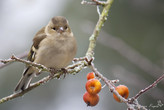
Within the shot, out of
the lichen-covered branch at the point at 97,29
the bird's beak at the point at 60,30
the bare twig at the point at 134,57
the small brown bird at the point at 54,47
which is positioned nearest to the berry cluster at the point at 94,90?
the lichen-covered branch at the point at 97,29

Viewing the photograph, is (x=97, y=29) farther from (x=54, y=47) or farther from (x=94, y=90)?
(x=94, y=90)

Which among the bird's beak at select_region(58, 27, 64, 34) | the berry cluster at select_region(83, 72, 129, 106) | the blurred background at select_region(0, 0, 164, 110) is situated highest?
the bird's beak at select_region(58, 27, 64, 34)

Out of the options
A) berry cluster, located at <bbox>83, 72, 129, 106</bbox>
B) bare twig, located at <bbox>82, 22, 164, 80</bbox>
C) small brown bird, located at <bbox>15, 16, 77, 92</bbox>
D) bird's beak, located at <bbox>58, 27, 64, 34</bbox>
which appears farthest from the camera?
bare twig, located at <bbox>82, 22, 164, 80</bbox>

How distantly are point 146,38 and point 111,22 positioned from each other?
2.58 ft

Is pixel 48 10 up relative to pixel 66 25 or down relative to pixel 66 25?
down

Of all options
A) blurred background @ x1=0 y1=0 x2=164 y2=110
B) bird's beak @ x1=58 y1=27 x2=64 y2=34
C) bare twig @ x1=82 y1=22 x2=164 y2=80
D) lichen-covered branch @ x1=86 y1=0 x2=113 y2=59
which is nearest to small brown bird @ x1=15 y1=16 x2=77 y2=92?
bird's beak @ x1=58 y1=27 x2=64 y2=34

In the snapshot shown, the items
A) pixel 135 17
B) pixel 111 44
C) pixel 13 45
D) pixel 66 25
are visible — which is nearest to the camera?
pixel 66 25

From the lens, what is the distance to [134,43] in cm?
530

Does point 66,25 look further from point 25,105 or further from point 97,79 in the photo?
point 25,105

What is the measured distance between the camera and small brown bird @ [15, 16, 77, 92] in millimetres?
3154

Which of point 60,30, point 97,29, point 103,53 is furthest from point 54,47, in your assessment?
point 103,53

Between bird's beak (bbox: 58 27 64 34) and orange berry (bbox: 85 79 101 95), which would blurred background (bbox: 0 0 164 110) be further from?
orange berry (bbox: 85 79 101 95)

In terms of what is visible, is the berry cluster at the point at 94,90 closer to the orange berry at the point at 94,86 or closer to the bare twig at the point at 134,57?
the orange berry at the point at 94,86

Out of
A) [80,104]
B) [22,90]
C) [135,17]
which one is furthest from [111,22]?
[22,90]
